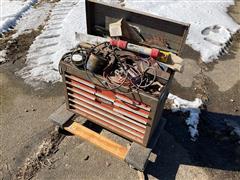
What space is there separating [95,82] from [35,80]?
5.83 feet

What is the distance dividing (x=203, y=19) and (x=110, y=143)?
3.80 meters

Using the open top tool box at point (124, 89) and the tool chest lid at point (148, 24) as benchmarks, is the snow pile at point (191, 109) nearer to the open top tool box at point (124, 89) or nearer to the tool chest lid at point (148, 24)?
the open top tool box at point (124, 89)

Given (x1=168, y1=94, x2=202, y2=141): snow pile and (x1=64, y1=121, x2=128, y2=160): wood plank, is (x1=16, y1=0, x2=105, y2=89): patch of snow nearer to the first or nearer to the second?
(x1=64, y1=121, x2=128, y2=160): wood plank

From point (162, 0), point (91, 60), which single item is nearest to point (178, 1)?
point (162, 0)

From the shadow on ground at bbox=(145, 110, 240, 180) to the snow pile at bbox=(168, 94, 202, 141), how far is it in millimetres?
68

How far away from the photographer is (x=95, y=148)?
135 inches

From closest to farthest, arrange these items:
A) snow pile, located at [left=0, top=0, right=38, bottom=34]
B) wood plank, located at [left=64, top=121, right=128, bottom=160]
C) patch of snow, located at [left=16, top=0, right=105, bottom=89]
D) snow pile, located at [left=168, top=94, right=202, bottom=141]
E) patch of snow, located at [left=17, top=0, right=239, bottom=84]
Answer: wood plank, located at [left=64, top=121, right=128, bottom=160] → snow pile, located at [left=168, top=94, right=202, bottom=141] → patch of snow, located at [left=16, top=0, right=105, bottom=89] → patch of snow, located at [left=17, top=0, right=239, bottom=84] → snow pile, located at [left=0, top=0, right=38, bottom=34]

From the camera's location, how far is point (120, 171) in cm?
322

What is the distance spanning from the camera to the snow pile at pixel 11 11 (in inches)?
206

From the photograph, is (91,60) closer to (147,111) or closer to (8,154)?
(147,111)

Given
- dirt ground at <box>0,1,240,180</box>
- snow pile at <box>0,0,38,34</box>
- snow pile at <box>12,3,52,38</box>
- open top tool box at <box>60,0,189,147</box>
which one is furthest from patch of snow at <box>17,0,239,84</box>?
open top tool box at <box>60,0,189,147</box>

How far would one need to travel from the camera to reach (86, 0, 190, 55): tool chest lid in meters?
2.77

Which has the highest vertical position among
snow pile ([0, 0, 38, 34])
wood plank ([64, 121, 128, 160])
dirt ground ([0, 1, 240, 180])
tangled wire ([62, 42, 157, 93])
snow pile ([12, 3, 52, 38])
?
tangled wire ([62, 42, 157, 93])

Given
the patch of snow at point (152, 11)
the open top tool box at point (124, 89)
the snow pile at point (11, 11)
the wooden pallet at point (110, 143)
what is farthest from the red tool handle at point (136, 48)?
the snow pile at point (11, 11)
